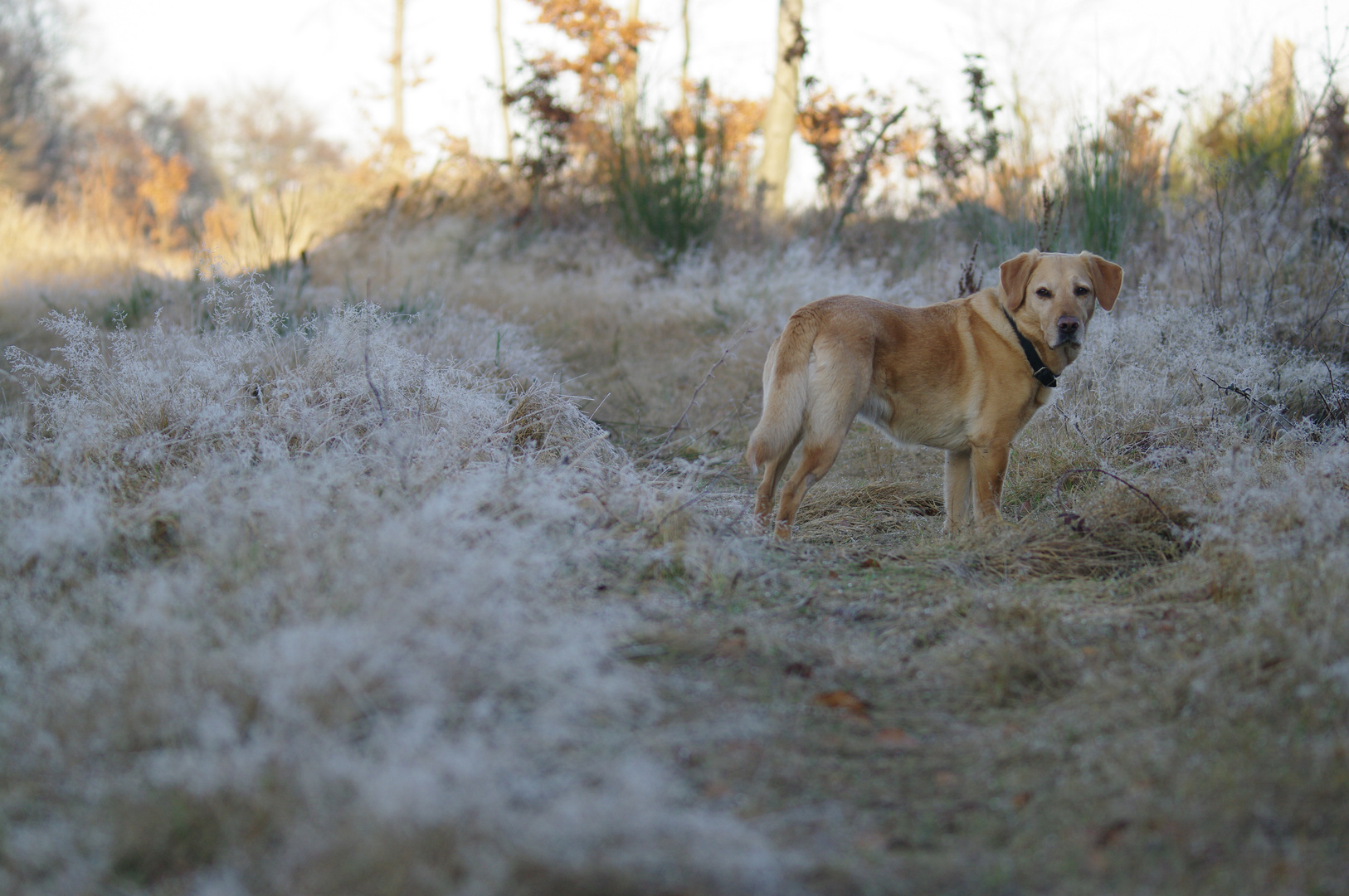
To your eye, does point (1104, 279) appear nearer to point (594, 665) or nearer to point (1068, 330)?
point (1068, 330)

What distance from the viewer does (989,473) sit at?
146 inches

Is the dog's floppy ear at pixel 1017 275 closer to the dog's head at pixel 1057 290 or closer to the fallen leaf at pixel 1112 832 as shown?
the dog's head at pixel 1057 290

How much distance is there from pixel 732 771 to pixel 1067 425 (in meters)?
3.29

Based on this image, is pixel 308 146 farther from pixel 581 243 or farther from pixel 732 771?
pixel 732 771

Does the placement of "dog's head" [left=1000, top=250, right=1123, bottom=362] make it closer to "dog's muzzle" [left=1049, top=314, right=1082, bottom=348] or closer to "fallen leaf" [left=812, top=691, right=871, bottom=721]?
"dog's muzzle" [left=1049, top=314, right=1082, bottom=348]

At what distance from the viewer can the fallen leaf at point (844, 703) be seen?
77.2 inches

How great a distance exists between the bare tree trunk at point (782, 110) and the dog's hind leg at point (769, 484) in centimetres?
740

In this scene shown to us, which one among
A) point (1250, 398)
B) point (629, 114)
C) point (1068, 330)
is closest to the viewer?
point (1068, 330)

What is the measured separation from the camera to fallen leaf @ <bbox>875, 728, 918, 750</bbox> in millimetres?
1835

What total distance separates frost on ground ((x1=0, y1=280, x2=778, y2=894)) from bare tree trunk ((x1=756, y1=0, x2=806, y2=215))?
28.9 ft

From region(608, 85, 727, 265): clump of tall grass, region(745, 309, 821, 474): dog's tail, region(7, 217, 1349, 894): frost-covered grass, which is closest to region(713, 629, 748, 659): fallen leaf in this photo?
region(7, 217, 1349, 894): frost-covered grass

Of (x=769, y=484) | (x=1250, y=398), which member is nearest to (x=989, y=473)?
A: (x=769, y=484)

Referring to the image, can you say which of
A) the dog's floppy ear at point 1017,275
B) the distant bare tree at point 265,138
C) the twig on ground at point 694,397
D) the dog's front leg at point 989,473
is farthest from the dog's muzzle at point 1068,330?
the distant bare tree at point 265,138

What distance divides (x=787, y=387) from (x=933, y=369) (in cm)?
71
